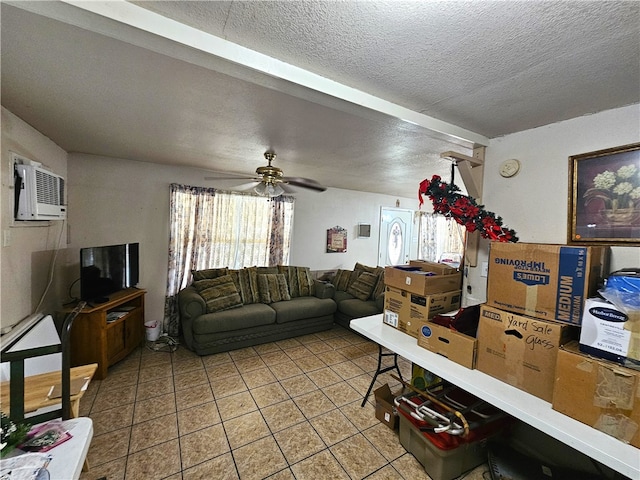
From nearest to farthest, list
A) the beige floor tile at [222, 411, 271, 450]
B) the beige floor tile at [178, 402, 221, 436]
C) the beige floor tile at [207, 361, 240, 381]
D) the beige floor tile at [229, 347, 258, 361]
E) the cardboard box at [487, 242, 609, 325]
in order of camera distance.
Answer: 1. the cardboard box at [487, 242, 609, 325]
2. the beige floor tile at [222, 411, 271, 450]
3. the beige floor tile at [178, 402, 221, 436]
4. the beige floor tile at [207, 361, 240, 381]
5. the beige floor tile at [229, 347, 258, 361]

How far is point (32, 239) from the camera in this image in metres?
2.23

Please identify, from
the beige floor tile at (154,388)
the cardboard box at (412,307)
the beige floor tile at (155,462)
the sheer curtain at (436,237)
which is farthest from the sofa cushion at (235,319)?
the sheer curtain at (436,237)

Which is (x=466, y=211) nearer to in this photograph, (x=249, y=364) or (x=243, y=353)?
(x=249, y=364)

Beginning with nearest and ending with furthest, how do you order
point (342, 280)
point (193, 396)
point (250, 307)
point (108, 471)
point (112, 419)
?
point (108, 471) → point (112, 419) → point (193, 396) → point (250, 307) → point (342, 280)

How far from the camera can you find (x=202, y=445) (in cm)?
185

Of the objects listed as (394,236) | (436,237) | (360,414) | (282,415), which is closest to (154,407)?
(282,415)

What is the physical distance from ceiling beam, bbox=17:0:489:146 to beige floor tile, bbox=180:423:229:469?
2288 mm

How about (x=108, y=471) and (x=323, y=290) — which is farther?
(x=323, y=290)

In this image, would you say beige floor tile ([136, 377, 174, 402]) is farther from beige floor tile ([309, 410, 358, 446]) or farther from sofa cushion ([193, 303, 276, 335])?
beige floor tile ([309, 410, 358, 446])

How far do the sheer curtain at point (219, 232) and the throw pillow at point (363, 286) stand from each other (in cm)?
122

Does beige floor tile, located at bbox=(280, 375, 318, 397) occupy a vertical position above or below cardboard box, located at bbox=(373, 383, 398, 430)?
below

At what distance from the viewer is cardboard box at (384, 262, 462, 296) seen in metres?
1.71

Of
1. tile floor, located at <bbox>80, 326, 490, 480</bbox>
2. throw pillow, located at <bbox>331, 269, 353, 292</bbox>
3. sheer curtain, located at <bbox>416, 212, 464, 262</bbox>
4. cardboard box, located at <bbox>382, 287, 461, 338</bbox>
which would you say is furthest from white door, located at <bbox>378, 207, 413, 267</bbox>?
cardboard box, located at <bbox>382, 287, 461, 338</bbox>

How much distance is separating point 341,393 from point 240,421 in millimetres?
913
